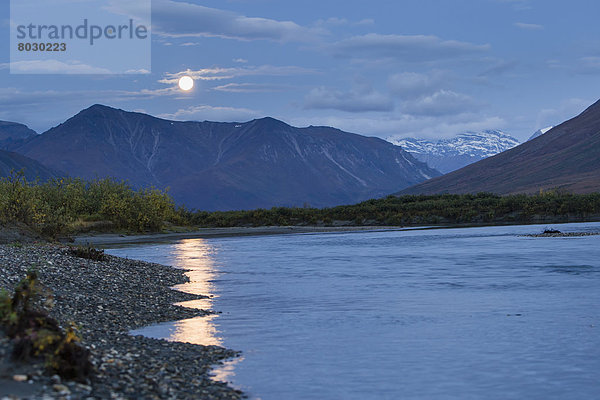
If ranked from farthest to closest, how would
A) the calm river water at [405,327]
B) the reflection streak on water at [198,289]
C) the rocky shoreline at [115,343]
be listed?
the reflection streak on water at [198,289] < the calm river water at [405,327] < the rocky shoreline at [115,343]

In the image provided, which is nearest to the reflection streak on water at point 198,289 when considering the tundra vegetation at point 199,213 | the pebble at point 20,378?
the pebble at point 20,378

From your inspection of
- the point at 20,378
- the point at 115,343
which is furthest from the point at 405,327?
the point at 20,378

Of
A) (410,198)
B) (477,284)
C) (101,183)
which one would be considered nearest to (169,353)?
(477,284)

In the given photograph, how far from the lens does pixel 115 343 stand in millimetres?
15414

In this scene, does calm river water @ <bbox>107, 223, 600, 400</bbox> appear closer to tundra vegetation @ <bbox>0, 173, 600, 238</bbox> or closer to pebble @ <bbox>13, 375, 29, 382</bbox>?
pebble @ <bbox>13, 375, 29, 382</bbox>

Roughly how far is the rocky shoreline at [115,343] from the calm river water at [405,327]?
0.90 metres

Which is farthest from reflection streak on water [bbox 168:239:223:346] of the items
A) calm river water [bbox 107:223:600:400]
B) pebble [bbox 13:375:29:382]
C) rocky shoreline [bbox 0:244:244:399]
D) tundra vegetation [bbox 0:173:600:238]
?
tundra vegetation [bbox 0:173:600:238]

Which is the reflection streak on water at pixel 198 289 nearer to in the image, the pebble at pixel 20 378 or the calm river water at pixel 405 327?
the calm river water at pixel 405 327

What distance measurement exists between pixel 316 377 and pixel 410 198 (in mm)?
99335

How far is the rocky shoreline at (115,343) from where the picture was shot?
11250 mm

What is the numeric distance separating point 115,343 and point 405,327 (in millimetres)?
8620

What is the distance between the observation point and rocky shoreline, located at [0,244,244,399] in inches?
443

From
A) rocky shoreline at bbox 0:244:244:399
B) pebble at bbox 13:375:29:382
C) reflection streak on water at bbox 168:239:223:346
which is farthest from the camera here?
reflection streak on water at bbox 168:239:223:346

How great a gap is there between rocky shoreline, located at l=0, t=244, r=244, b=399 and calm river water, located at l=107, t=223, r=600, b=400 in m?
0.90
